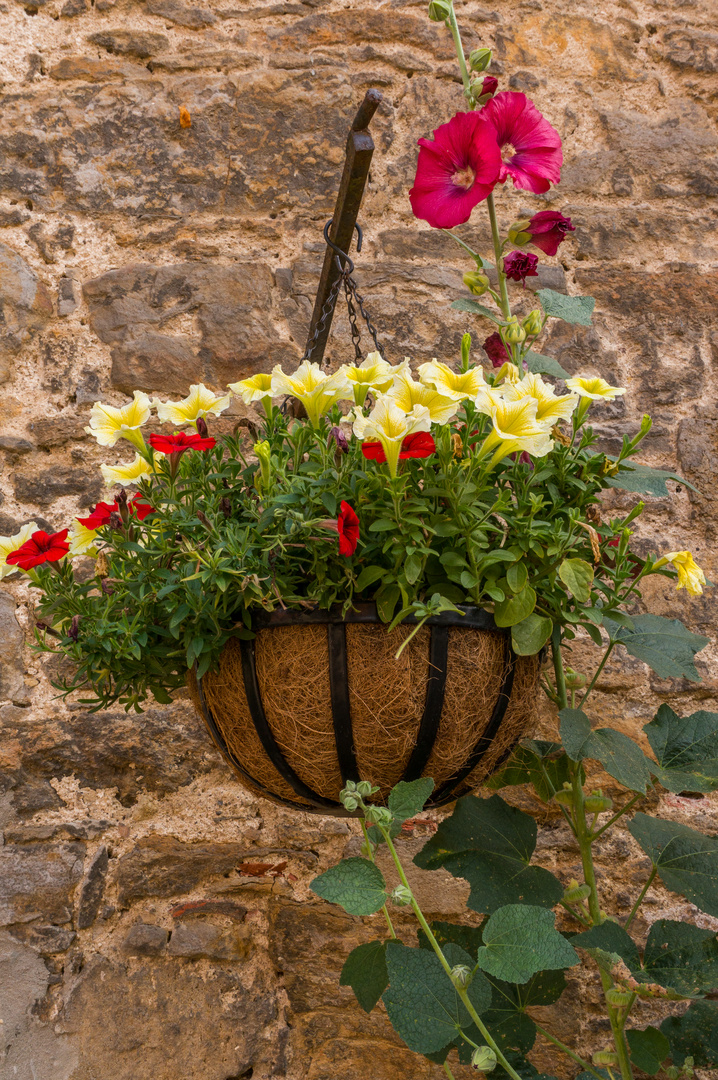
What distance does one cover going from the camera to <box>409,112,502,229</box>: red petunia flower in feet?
3.22

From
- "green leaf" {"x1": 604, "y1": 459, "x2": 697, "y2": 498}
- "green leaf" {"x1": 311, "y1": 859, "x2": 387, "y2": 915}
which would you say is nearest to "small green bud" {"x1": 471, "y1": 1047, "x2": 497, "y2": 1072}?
"green leaf" {"x1": 311, "y1": 859, "x2": 387, "y2": 915}

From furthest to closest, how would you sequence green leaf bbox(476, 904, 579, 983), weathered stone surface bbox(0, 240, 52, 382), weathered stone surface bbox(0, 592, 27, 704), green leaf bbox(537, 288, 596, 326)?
weathered stone surface bbox(0, 240, 52, 382), weathered stone surface bbox(0, 592, 27, 704), green leaf bbox(537, 288, 596, 326), green leaf bbox(476, 904, 579, 983)

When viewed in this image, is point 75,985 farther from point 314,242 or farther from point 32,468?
point 314,242

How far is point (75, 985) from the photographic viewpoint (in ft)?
4.54

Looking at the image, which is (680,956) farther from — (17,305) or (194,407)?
(17,305)

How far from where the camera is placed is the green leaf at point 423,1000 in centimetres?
85

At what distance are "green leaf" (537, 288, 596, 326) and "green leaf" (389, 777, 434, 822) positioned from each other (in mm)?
608

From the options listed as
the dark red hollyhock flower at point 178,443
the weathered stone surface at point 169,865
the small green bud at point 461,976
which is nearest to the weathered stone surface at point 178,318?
the dark red hollyhock flower at point 178,443

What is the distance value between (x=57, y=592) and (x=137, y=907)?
0.70 m

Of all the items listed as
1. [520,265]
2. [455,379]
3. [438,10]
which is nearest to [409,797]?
[455,379]

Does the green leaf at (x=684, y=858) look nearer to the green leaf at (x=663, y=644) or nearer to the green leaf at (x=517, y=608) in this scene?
the green leaf at (x=663, y=644)

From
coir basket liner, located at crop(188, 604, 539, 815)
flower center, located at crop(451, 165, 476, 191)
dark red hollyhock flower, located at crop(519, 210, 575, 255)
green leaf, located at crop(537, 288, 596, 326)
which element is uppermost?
flower center, located at crop(451, 165, 476, 191)

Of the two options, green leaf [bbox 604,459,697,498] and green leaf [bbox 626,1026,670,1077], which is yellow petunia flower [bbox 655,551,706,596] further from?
green leaf [bbox 626,1026,670,1077]

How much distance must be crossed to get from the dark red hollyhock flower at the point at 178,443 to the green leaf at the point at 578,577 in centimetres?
42
